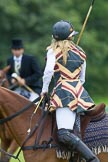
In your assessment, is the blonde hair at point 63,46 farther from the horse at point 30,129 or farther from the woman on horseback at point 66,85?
the horse at point 30,129

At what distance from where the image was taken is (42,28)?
31.7m

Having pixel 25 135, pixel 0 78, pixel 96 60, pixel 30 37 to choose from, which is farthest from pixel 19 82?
pixel 96 60

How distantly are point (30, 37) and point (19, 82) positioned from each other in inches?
724

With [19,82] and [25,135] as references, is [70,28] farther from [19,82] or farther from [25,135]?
[19,82]

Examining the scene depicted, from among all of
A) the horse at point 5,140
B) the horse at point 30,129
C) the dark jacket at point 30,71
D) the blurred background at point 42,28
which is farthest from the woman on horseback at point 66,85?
the blurred background at point 42,28

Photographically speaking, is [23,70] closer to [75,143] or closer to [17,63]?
[17,63]

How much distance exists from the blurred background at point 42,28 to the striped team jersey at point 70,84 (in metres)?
21.3

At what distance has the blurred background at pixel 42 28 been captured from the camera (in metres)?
30.9

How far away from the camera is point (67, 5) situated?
108 ft

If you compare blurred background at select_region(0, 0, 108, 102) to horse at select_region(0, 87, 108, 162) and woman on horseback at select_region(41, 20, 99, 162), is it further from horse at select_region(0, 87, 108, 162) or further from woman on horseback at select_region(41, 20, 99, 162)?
woman on horseback at select_region(41, 20, 99, 162)

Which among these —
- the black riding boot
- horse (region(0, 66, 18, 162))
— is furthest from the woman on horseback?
horse (region(0, 66, 18, 162))

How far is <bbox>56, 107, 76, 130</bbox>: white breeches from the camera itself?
338 inches

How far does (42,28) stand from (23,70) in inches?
716

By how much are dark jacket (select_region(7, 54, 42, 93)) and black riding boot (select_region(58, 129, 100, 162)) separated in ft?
16.0
